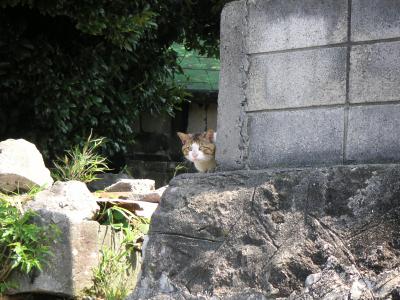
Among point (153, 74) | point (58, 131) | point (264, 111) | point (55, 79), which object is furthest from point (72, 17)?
point (264, 111)

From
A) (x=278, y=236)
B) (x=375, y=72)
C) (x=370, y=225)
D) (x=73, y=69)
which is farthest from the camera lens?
(x=73, y=69)

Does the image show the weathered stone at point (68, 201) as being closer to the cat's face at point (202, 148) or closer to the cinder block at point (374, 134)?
the cat's face at point (202, 148)

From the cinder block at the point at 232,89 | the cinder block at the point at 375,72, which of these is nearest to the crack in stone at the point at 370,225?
the cinder block at the point at 375,72

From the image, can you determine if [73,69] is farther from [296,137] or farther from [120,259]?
[296,137]

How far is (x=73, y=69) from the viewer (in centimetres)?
892

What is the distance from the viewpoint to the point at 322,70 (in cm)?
443

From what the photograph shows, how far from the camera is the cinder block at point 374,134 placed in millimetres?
4207

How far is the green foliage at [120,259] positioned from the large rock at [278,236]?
7.32ft

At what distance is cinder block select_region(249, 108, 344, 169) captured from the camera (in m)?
4.38

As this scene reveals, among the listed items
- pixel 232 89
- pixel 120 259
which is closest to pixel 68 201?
pixel 120 259

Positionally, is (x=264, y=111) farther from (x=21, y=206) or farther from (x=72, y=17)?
(x=72, y=17)

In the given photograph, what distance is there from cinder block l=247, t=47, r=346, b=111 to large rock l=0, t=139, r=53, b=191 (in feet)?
10.2

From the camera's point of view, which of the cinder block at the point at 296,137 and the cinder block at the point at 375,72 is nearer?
the cinder block at the point at 375,72

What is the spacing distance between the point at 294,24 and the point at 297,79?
0.32 metres
